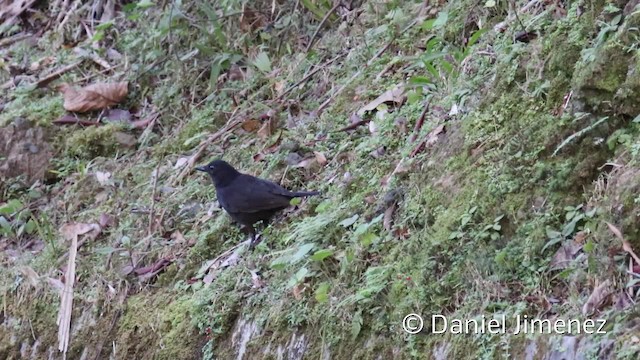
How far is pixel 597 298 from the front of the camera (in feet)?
11.1

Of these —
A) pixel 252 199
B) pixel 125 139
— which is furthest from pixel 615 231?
pixel 125 139

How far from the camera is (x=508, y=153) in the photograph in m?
4.33

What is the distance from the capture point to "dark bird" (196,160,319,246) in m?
5.47

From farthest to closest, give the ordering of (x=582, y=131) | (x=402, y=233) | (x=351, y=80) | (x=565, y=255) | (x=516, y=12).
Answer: (x=351, y=80) → (x=516, y=12) → (x=402, y=233) → (x=582, y=131) → (x=565, y=255)

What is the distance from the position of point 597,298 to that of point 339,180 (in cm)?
229

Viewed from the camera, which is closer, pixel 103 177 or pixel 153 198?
pixel 153 198

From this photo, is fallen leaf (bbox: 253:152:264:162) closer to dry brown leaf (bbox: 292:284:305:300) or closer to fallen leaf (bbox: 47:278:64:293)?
fallen leaf (bbox: 47:278:64:293)

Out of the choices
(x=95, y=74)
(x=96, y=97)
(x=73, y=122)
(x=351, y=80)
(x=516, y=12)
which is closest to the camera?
(x=516, y=12)

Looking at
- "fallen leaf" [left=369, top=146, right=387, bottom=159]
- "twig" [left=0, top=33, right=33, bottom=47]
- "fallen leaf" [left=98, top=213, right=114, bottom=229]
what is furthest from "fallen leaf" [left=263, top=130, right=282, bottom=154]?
"twig" [left=0, top=33, right=33, bottom=47]

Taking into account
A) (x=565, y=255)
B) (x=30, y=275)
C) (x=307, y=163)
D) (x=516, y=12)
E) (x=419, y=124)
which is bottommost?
(x=30, y=275)

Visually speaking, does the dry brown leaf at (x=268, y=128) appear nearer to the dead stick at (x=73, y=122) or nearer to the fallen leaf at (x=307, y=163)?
the fallen leaf at (x=307, y=163)

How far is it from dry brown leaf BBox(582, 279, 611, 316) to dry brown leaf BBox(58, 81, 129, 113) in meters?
5.14

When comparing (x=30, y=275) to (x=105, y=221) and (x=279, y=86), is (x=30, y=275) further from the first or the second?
(x=279, y=86)

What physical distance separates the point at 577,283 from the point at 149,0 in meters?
5.14
